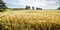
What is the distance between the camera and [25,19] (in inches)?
177

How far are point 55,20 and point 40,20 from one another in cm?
42

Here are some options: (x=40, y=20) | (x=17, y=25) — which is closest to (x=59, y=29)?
(x=40, y=20)

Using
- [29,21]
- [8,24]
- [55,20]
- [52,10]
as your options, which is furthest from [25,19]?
[52,10]

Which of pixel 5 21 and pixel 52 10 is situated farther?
pixel 52 10

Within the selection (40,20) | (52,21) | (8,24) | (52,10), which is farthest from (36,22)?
(52,10)

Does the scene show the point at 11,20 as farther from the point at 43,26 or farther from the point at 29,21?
the point at 43,26

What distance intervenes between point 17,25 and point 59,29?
3.80 ft

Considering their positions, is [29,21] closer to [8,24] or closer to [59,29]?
[8,24]

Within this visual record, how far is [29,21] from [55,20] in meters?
0.73

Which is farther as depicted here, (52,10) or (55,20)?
(52,10)

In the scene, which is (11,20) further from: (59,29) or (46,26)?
(59,29)

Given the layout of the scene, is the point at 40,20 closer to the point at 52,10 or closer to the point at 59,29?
the point at 59,29

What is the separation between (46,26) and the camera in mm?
4293

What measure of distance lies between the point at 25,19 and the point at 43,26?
59cm
